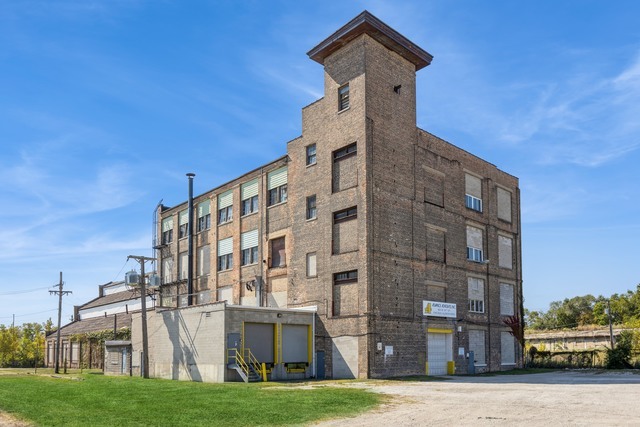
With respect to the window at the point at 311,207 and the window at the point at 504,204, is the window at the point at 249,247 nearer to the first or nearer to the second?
the window at the point at 311,207

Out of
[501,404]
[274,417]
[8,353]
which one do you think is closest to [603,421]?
[501,404]

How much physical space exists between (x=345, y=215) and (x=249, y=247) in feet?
35.0

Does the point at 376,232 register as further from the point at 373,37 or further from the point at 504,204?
the point at 504,204

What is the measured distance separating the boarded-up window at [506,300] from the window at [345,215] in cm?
1585

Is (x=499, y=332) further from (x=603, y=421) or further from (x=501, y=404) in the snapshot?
(x=603, y=421)

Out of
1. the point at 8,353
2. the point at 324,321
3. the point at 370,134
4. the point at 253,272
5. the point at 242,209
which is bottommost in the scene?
the point at 8,353

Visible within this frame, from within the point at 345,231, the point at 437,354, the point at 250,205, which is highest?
the point at 250,205

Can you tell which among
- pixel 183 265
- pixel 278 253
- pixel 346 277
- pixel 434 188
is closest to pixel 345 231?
pixel 346 277

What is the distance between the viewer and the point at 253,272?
142 ft

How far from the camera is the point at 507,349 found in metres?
44.7

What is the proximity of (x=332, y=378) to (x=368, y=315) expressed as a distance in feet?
14.9

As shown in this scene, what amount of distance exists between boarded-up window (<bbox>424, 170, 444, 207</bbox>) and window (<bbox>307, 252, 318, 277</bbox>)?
7.89m

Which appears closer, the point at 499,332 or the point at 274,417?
the point at 274,417

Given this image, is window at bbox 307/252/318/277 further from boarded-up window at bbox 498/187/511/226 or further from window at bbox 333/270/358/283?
boarded-up window at bbox 498/187/511/226
